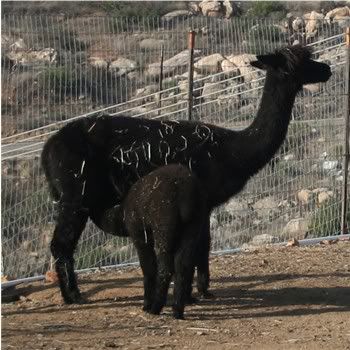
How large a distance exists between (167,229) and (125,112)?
18.4ft

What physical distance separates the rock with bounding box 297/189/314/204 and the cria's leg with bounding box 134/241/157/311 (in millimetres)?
5195

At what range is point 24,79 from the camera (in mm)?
13109

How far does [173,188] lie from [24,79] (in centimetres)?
469

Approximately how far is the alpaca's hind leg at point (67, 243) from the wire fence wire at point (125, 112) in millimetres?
2072

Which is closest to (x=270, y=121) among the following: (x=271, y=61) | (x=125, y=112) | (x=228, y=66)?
(x=271, y=61)

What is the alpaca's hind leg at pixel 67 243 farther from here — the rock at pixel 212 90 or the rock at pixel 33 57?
the rock at pixel 212 90

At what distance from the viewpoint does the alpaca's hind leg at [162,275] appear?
901 centimetres

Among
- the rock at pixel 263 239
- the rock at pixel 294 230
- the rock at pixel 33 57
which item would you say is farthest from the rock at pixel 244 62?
the rock at pixel 33 57

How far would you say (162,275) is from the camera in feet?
29.6

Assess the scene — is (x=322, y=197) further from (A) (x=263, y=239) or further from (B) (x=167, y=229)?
(B) (x=167, y=229)

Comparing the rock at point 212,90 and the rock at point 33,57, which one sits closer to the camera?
the rock at point 33,57

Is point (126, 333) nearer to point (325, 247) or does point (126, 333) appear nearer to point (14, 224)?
point (14, 224)

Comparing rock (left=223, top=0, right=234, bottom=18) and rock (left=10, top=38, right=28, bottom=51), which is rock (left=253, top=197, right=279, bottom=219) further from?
rock (left=223, top=0, right=234, bottom=18)

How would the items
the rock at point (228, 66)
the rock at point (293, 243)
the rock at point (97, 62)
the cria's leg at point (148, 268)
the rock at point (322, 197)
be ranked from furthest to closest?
the rock at point (228, 66)
the rock at point (97, 62)
the rock at point (322, 197)
the rock at point (293, 243)
the cria's leg at point (148, 268)
